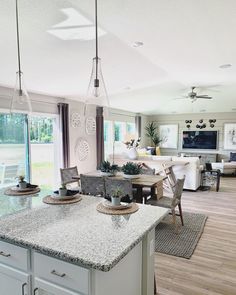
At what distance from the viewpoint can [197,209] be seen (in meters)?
5.06

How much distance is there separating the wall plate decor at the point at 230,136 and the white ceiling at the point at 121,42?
437cm

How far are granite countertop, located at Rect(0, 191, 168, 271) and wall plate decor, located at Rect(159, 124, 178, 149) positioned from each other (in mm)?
9414

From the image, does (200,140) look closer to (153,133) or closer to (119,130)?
(153,133)

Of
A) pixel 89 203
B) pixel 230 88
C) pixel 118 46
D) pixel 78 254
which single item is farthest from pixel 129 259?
pixel 230 88

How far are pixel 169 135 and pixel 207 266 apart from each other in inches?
344

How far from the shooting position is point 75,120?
642 cm

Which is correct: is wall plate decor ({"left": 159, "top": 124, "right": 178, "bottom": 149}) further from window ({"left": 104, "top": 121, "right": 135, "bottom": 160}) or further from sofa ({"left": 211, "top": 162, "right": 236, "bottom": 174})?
sofa ({"left": 211, "top": 162, "right": 236, "bottom": 174})

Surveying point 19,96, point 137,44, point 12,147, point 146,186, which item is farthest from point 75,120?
point 19,96

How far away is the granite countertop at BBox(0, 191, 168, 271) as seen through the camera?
1300 mm

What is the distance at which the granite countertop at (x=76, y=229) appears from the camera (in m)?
1.30

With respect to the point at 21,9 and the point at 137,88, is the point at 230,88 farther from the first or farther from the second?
the point at 21,9

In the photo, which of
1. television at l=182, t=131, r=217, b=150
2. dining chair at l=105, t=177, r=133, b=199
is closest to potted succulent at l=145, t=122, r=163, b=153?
television at l=182, t=131, r=217, b=150

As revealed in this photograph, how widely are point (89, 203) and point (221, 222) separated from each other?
3.10 m

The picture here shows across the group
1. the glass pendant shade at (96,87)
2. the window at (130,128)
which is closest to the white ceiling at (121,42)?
the glass pendant shade at (96,87)
